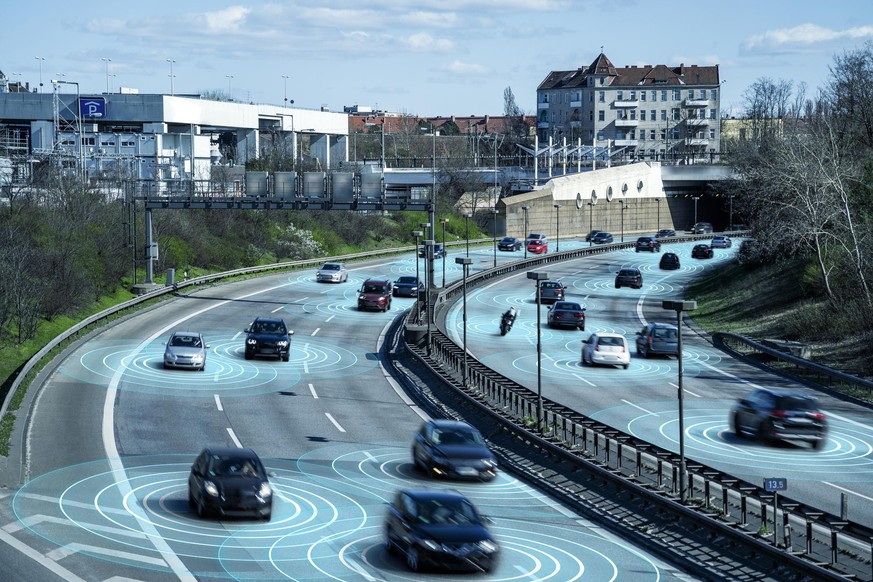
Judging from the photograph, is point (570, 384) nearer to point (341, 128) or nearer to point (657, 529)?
point (657, 529)

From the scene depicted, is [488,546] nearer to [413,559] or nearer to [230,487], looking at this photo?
[413,559]

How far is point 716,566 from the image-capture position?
20.5m

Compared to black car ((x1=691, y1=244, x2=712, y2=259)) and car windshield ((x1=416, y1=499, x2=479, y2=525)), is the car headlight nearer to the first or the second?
car windshield ((x1=416, y1=499, x2=479, y2=525))

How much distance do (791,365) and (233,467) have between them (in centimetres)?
2952

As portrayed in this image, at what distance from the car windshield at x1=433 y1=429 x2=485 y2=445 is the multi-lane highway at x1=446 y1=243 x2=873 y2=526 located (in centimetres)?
608

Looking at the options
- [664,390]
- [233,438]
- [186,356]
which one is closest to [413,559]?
[233,438]

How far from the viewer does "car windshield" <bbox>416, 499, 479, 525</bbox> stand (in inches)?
799

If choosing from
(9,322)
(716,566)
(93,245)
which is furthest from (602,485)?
(93,245)

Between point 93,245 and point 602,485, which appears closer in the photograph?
point 602,485

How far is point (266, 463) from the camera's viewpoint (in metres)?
28.4

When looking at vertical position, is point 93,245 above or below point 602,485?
above

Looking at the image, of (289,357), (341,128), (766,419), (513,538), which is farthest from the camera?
(341,128)

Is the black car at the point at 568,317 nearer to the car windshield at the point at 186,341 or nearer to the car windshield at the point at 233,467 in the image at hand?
the car windshield at the point at 186,341

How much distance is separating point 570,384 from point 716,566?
20.3m
